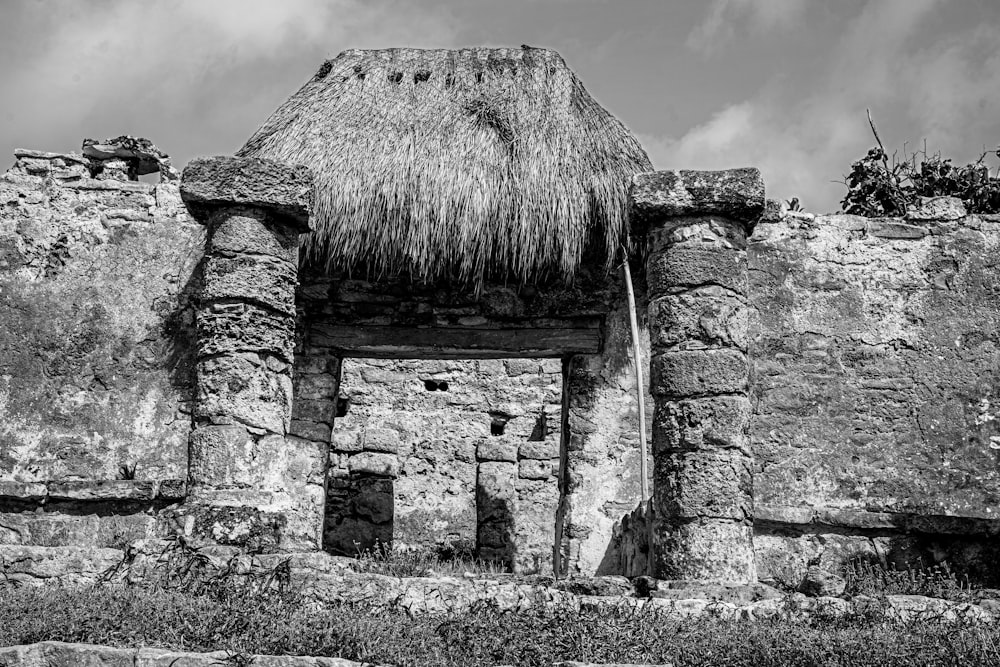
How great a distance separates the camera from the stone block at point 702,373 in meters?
6.58

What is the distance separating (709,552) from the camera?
6234mm

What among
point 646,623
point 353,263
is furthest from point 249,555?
point 353,263

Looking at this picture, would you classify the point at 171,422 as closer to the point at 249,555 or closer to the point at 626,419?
the point at 249,555

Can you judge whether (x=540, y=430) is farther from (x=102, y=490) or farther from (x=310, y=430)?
(x=102, y=490)

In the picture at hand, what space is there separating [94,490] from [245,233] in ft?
7.56

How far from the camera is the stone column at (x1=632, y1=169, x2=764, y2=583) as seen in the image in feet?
20.7

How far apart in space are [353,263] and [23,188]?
8.09 ft

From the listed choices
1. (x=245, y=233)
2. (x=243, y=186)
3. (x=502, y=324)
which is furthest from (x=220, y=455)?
(x=502, y=324)

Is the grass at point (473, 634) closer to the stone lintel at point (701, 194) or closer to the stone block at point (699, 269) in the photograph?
the stone block at point (699, 269)

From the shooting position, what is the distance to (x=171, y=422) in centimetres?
809

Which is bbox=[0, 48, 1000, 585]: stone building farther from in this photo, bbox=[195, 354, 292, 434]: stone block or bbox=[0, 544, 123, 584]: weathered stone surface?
bbox=[0, 544, 123, 584]: weathered stone surface

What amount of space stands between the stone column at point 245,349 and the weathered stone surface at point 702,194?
6.68ft

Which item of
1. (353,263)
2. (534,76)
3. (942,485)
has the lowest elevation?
(942,485)

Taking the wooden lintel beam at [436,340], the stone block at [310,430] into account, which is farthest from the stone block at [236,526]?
the wooden lintel beam at [436,340]
